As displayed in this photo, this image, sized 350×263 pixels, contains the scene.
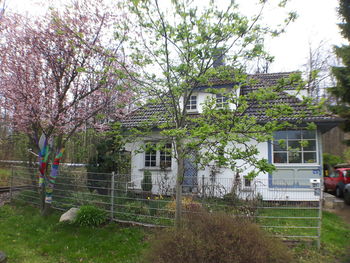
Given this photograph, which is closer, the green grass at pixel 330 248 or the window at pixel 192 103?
the green grass at pixel 330 248

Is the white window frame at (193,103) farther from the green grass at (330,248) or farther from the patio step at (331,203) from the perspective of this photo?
the green grass at (330,248)

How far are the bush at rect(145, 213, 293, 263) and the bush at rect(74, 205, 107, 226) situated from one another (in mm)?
3595

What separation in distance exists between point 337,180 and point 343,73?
7.81 meters

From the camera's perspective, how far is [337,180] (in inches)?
519

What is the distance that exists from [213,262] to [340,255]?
4.05 m

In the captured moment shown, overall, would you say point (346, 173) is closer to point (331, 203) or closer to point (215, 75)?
point (331, 203)

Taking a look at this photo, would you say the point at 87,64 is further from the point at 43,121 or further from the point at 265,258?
the point at 265,258

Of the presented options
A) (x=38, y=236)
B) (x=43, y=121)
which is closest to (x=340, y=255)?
(x=38, y=236)

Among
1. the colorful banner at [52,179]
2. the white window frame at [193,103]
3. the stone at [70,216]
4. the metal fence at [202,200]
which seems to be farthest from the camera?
the white window frame at [193,103]

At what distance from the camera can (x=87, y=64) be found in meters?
7.08

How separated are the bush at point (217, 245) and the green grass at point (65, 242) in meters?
1.98

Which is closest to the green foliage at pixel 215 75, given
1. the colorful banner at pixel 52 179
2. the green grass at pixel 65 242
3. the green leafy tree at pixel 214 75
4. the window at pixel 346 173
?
the green leafy tree at pixel 214 75

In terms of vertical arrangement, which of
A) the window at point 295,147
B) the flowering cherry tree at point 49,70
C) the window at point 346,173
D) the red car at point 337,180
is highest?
the flowering cherry tree at point 49,70

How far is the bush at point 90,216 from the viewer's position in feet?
21.3
